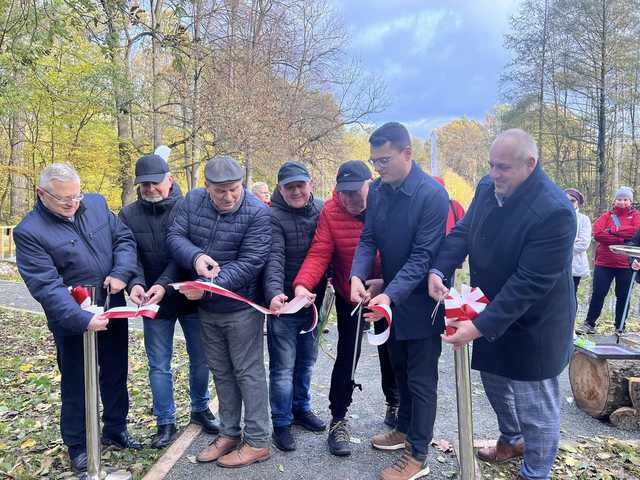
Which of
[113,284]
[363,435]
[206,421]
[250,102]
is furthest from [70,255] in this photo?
[250,102]

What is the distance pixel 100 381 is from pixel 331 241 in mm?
1839

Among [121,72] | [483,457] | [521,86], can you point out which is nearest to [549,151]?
[521,86]

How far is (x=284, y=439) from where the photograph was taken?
333cm

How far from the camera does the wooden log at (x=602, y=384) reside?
400cm

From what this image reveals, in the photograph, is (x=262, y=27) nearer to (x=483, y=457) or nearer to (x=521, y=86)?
(x=521, y=86)

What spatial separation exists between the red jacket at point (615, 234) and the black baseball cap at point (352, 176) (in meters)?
5.09

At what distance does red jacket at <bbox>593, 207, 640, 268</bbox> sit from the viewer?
259 inches

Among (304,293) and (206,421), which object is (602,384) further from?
Answer: (206,421)

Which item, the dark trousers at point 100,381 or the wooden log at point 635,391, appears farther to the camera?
the wooden log at point 635,391

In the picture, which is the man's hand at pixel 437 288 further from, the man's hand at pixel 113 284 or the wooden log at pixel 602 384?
the wooden log at pixel 602 384

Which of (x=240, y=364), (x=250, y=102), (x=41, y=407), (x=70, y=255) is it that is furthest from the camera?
(x=250, y=102)

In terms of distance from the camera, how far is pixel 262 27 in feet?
67.4

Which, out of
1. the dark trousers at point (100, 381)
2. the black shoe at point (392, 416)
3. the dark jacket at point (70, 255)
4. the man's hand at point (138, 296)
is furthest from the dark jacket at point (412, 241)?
the dark trousers at point (100, 381)

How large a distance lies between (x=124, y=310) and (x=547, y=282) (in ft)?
7.48
